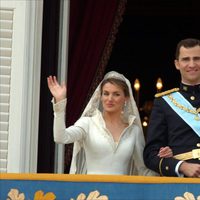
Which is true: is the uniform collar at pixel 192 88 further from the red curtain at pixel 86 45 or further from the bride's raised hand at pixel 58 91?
the red curtain at pixel 86 45

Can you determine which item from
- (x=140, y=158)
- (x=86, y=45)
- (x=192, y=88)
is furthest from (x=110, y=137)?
(x=86, y=45)

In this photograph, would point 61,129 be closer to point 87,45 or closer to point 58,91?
point 58,91

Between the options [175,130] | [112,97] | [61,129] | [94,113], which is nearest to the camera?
[61,129]

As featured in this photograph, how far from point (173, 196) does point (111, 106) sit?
0.68 metres

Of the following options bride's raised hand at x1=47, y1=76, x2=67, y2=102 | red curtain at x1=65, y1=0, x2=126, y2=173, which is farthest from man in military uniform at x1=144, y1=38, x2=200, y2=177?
red curtain at x1=65, y1=0, x2=126, y2=173

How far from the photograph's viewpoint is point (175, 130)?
4781 mm

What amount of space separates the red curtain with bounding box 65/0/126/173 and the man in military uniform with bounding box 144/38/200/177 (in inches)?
98.8

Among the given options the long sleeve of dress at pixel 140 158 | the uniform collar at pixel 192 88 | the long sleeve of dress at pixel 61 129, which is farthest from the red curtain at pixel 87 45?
the uniform collar at pixel 192 88

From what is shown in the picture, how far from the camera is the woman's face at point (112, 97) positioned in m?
4.95

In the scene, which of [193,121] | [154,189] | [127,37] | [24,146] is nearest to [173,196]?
[154,189]

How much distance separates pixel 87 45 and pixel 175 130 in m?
2.81

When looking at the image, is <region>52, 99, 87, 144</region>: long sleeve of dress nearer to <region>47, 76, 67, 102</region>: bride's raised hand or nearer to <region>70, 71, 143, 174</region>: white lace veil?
<region>47, 76, 67, 102</region>: bride's raised hand

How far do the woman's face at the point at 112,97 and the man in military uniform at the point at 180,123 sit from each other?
0.22m

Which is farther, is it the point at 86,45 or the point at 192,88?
the point at 86,45
